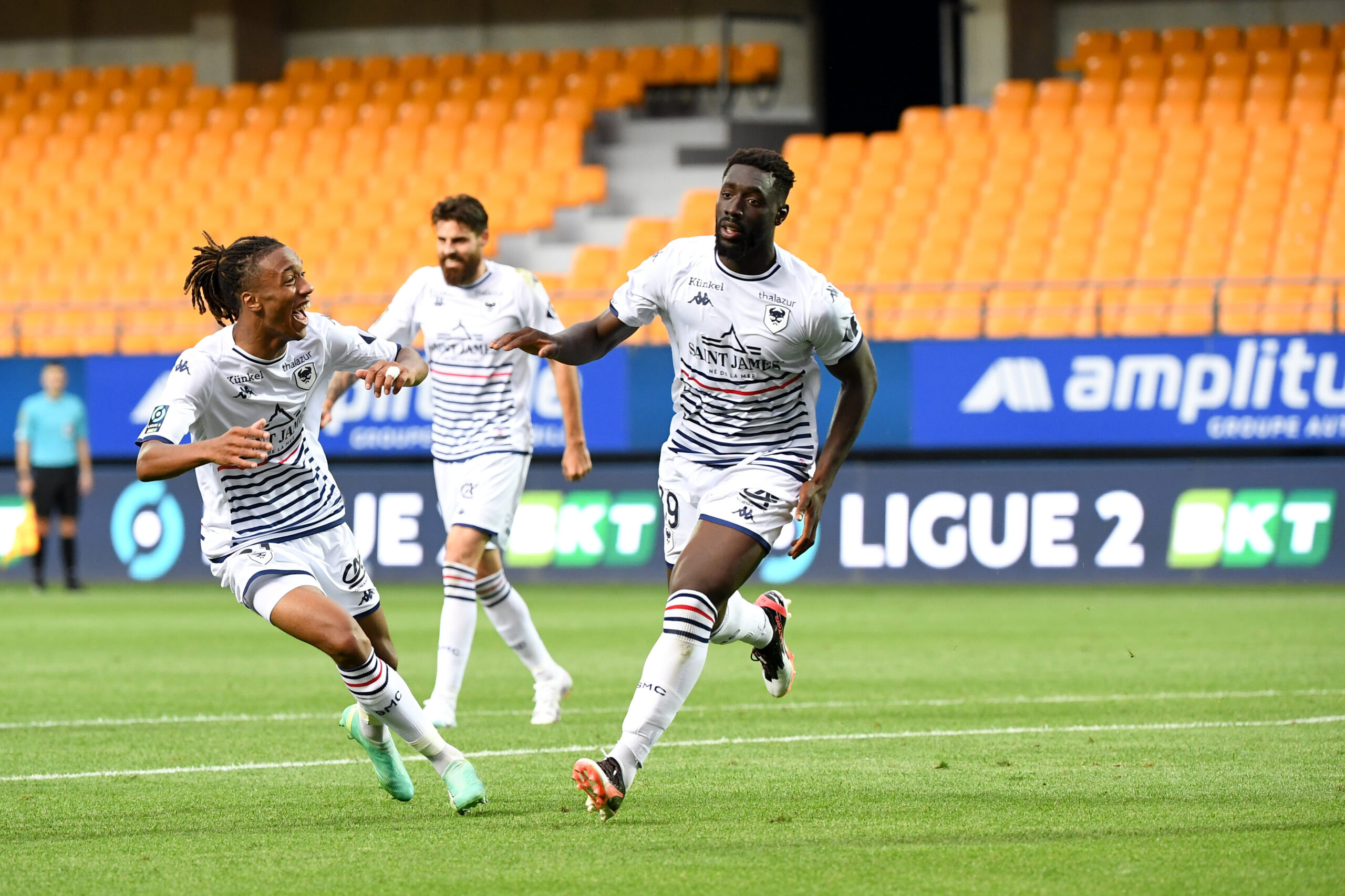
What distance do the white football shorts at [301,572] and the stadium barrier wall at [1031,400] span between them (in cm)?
1128

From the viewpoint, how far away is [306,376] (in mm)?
6426

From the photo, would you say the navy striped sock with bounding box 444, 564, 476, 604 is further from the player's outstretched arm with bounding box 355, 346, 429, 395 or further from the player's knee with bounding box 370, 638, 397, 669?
the player's outstretched arm with bounding box 355, 346, 429, 395

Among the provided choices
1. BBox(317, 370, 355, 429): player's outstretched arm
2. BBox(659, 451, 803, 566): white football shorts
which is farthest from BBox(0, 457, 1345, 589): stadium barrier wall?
BBox(659, 451, 803, 566): white football shorts

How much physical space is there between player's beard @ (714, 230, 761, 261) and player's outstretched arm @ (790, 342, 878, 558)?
1.62ft

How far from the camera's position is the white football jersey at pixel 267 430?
20.4ft

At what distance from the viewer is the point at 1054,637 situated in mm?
12828

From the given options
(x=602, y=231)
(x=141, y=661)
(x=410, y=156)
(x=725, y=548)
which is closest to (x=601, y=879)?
(x=725, y=548)

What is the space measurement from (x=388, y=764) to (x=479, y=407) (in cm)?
325

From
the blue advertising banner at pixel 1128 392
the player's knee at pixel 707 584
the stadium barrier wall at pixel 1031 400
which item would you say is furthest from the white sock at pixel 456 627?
the blue advertising banner at pixel 1128 392

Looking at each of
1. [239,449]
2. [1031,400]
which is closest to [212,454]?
[239,449]

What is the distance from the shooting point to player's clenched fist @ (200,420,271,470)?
559cm

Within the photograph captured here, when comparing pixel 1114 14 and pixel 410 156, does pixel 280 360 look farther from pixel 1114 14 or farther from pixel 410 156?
pixel 1114 14

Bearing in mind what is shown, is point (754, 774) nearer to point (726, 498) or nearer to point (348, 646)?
point (726, 498)

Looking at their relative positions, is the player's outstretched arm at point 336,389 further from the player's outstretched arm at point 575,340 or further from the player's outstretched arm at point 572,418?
the player's outstretched arm at point 575,340
